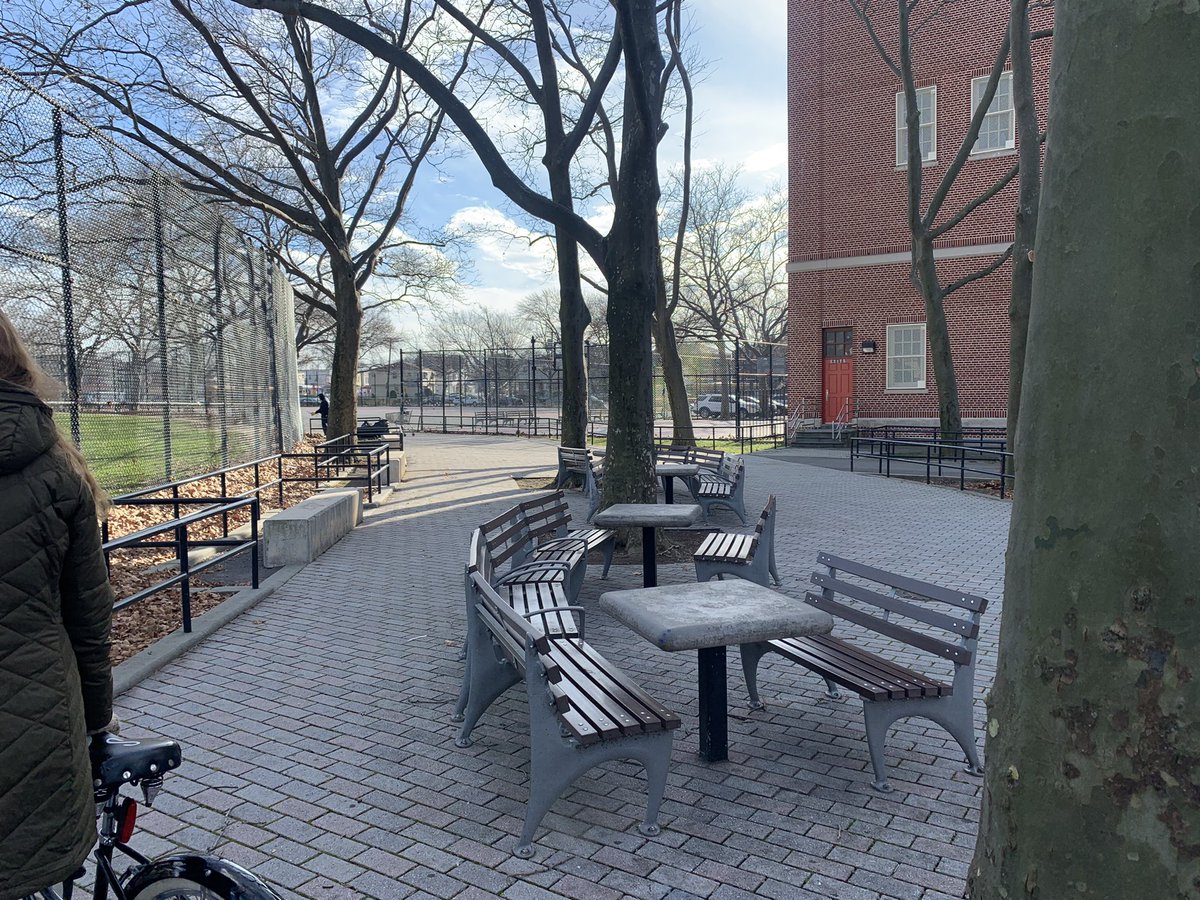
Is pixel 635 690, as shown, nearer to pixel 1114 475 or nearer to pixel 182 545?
pixel 1114 475

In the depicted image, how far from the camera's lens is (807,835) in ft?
11.6

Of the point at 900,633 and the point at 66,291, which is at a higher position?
the point at 66,291

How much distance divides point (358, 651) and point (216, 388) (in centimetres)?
877

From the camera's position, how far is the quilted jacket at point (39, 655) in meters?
1.83

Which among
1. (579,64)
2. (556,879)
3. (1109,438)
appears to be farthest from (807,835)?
(579,64)

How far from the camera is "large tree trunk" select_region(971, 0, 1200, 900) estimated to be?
1.65 meters

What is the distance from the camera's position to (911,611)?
445cm

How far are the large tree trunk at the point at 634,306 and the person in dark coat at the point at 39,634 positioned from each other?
7.84 meters

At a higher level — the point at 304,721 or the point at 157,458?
the point at 157,458

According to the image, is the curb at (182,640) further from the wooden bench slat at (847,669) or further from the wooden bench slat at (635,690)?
the wooden bench slat at (847,669)

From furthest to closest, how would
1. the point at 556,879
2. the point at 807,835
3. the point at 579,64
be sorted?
1. the point at 579,64
2. the point at 807,835
3. the point at 556,879

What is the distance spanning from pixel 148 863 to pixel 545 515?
529 cm

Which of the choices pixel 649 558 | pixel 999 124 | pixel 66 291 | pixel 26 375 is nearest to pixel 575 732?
Result: pixel 26 375

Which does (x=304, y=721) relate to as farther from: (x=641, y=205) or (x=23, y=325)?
(x=641, y=205)
